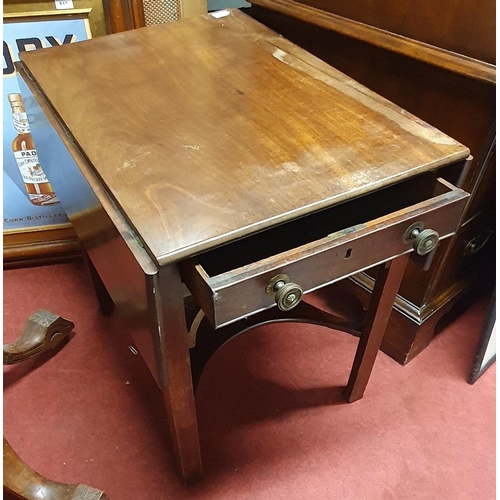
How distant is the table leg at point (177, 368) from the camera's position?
0.70 m

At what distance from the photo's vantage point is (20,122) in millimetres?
1317

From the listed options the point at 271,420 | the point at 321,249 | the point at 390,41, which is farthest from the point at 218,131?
the point at 271,420

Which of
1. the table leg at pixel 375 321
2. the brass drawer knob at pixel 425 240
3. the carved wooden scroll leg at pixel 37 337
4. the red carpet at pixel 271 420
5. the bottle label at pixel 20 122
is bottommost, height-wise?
the red carpet at pixel 271 420

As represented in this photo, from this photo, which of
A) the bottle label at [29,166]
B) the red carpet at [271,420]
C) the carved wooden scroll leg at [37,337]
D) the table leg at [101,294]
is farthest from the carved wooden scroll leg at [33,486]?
the bottle label at [29,166]

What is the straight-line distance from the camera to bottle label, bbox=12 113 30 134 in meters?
1.31

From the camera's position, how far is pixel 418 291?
1211 millimetres

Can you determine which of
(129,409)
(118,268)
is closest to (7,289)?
(129,409)

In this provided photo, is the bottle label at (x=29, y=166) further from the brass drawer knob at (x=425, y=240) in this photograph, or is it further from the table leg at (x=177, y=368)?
the brass drawer knob at (x=425, y=240)

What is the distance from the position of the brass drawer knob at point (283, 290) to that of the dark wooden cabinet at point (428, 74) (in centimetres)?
44

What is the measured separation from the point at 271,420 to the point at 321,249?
0.65 meters

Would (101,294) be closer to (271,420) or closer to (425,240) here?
(271,420)

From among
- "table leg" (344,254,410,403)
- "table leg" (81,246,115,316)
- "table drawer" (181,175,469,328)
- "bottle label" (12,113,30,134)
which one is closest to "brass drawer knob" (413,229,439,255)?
"table drawer" (181,175,469,328)

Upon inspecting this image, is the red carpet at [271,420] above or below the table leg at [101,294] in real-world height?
below

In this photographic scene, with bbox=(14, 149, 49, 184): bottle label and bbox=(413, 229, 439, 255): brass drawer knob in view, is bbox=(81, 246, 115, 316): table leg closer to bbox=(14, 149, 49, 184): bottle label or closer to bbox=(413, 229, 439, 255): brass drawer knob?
bbox=(14, 149, 49, 184): bottle label
